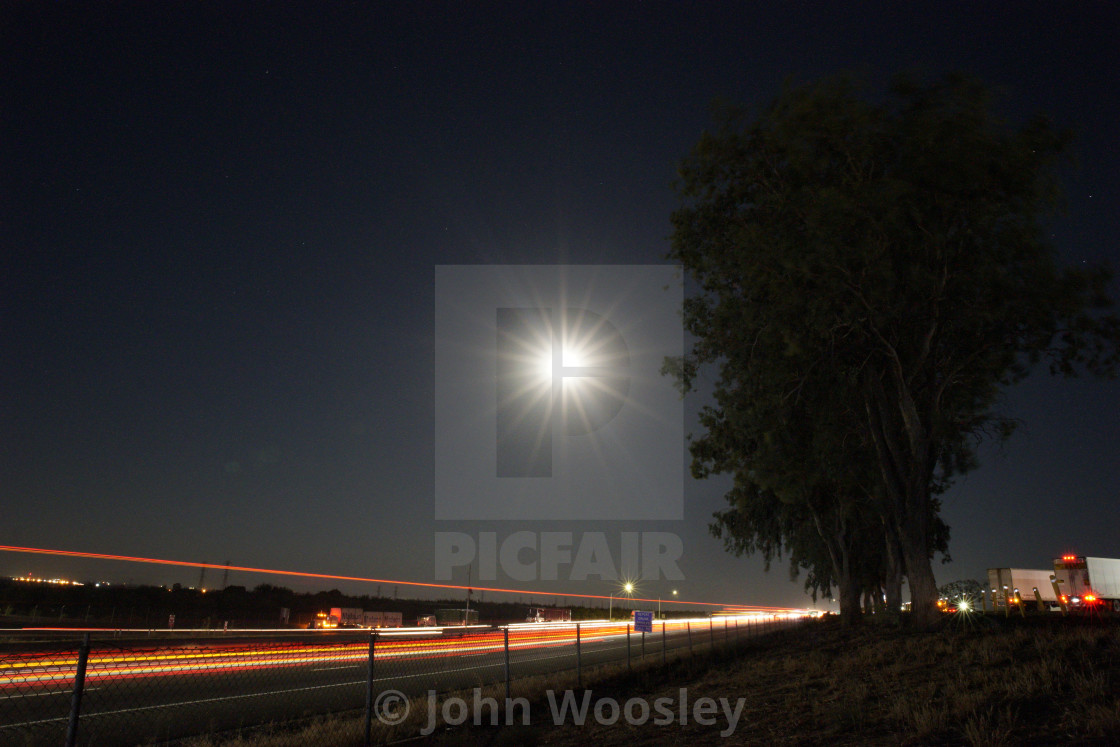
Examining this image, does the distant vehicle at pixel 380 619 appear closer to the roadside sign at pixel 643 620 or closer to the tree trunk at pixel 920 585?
the roadside sign at pixel 643 620

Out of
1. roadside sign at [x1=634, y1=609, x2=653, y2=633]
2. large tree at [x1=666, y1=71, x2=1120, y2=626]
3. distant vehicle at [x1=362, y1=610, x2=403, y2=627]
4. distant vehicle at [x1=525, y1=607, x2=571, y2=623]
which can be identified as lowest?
distant vehicle at [x1=525, y1=607, x2=571, y2=623]

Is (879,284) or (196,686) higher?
(879,284)

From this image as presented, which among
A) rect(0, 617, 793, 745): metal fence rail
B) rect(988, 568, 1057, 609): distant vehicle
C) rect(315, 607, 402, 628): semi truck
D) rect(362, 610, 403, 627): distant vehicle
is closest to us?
rect(0, 617, 793, 745): metal fence rail

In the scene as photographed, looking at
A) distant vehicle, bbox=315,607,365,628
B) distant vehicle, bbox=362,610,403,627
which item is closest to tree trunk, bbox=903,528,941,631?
distant vehicle, bbox=362,610,403,627

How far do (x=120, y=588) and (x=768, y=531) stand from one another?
291ft

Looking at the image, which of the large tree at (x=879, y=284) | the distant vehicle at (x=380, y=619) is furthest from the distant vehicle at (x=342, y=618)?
the large tree at (x=879, y=284)

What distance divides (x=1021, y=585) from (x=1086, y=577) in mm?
3398

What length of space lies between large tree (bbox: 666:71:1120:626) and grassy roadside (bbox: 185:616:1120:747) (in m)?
5.94

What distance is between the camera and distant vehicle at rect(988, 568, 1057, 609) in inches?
1451

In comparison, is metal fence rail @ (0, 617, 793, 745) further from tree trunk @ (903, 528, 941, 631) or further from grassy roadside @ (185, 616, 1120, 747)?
tree trunk @ (903, 528, 941, 631)

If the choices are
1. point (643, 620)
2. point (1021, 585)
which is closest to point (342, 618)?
point (643, 620)

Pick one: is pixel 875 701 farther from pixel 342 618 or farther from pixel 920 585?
pixel 342 618

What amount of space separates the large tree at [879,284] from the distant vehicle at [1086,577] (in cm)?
1908

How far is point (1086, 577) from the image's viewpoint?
34.6m
